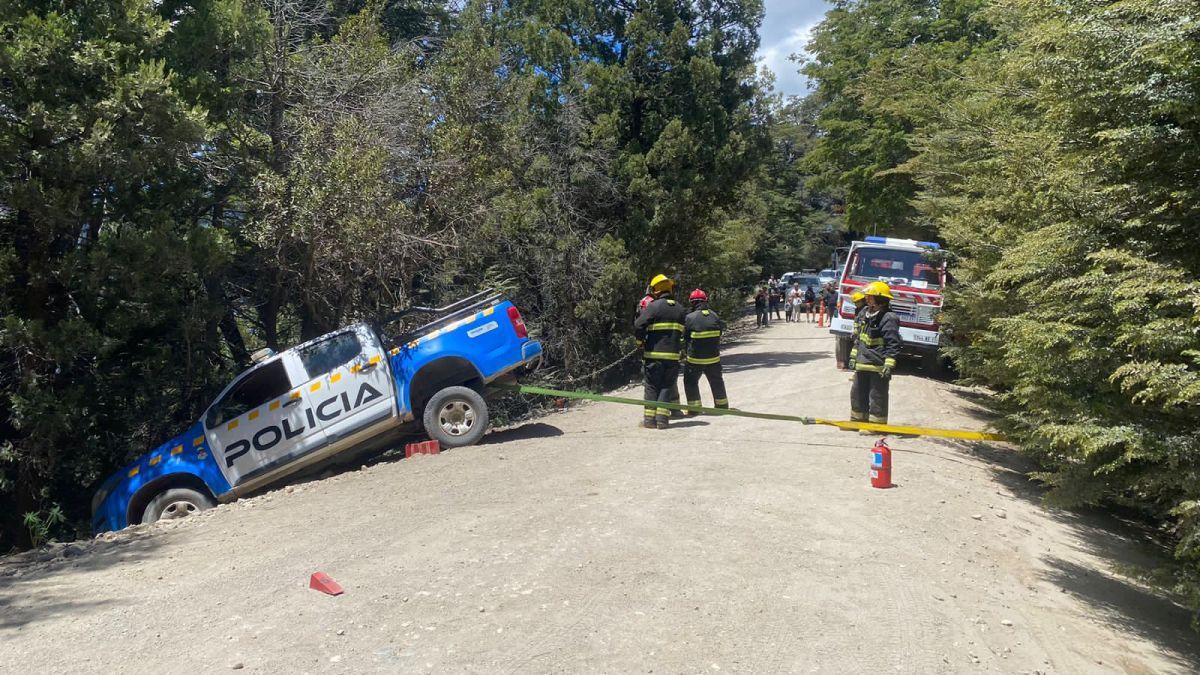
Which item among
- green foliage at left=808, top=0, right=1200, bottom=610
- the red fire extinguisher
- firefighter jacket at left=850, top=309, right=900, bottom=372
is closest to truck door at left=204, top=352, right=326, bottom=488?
the red fire extinguisher

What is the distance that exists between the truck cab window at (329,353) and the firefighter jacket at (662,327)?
3.47 m

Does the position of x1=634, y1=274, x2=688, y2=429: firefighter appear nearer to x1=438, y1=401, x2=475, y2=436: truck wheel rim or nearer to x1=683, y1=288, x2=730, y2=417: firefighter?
x1=683, y1=288, x2=730, y2=417: firefighter

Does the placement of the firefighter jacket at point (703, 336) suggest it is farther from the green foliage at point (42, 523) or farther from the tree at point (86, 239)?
the green foliage at point (42, 523)

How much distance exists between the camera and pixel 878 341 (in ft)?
34.9

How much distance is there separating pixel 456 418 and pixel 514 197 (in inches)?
249

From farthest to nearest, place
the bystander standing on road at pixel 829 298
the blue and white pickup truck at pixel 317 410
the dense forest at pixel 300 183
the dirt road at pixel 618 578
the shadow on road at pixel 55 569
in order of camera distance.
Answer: the bystander standing on road at pixel 829 298, the blue and white pickup truck at pixel 317 410, the dense forest at pixel 300 183, the shadow on road at pixel 55 569, the dirt road at pixel 618 578

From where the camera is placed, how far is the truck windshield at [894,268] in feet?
54.0

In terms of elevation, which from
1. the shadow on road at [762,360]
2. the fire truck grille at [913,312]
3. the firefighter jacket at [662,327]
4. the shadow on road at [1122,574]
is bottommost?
the shadow on road at [1122,574]

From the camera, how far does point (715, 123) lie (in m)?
18.5

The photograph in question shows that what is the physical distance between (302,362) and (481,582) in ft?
17.8

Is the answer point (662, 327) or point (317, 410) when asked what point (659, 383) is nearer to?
point (662, 327)

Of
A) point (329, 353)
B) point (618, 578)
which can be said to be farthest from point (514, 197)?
point (618, 578)

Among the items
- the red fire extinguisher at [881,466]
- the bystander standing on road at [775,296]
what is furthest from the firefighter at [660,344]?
the bystander standing on road at [775,296]

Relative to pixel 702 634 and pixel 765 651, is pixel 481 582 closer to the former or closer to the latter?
pixel 702 634
